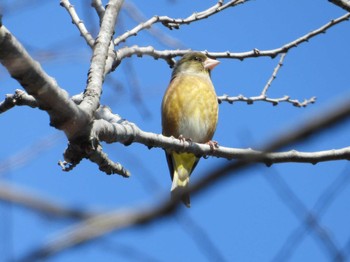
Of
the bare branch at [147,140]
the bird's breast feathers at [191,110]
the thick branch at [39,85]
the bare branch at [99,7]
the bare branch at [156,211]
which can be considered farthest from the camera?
the bird's breast feathers at [191,110]

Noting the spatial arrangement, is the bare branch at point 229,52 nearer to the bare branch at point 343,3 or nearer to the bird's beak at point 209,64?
the bare branch at point 343,3

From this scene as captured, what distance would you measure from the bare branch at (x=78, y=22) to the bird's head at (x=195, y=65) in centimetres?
297

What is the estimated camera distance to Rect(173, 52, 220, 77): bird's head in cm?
761

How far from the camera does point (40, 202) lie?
106 cm

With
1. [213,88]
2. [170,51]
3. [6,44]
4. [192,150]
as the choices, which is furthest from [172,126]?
[6,44]

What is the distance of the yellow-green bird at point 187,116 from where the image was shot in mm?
6562

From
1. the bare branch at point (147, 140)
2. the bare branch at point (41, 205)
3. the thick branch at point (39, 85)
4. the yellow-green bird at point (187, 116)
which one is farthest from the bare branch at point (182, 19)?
the bare branch at point (41, 205)

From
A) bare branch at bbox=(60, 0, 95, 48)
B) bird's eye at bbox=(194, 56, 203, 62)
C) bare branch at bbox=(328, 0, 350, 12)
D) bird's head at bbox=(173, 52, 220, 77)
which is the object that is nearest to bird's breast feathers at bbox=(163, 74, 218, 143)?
bird's head at bbox=(173, 52, 220, 77)

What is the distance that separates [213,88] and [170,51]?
6.64 ft

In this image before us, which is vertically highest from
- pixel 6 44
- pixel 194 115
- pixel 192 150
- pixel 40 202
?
pixel 194 115

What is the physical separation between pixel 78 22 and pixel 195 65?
325 centimetres

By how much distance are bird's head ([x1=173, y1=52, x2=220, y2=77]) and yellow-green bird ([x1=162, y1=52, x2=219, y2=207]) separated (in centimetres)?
35

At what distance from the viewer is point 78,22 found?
4.55 m

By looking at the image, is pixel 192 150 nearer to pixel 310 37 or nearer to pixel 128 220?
pixel 310 37
